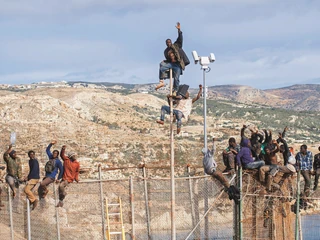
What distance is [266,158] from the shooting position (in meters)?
16.4

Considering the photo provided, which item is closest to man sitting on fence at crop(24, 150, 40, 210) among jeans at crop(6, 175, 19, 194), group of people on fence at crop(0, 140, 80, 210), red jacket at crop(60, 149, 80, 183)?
group of people on fence at crop(0, 140, 80, 210)

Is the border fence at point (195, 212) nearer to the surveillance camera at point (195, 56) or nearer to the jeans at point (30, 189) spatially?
the jeans at point (30, 189)

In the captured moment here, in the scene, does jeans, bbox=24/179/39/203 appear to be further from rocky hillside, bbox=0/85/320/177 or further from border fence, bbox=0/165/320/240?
rocky hillside, bbox=0/85/320/177

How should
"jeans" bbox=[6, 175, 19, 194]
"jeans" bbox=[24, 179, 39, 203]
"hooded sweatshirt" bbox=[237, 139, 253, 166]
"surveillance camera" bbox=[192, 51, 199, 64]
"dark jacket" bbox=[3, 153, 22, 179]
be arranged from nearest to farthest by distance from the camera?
1. "hooded sweatshirt" bbox=[237, 139, 253, 166]
2. "jeans" bbox=[24, 179, 39, 203]
3. "jeans" bbox=[6, 175, 19, 194]
4. "dark jacket" bbox=[3, 153, 22, 179]
5. "surveillance camera" bbox=[192, 51, 199, 64]

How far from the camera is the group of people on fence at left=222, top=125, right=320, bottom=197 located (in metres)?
16.1

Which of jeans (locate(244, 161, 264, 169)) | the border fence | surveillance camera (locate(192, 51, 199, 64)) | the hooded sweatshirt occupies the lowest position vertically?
the border fence

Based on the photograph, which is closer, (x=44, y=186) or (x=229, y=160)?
(x=44, y=186)

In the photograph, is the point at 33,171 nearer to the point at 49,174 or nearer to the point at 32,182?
the point at 32,182

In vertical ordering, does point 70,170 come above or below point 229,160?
below

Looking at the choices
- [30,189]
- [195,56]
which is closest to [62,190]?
[30,189]

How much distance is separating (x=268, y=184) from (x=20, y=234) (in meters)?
6.81

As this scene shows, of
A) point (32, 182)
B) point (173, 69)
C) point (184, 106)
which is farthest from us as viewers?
point (32, 182)

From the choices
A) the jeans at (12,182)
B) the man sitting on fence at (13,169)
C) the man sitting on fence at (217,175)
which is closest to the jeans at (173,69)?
the man sitting on fence at (217,175)

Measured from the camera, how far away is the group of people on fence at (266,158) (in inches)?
632
